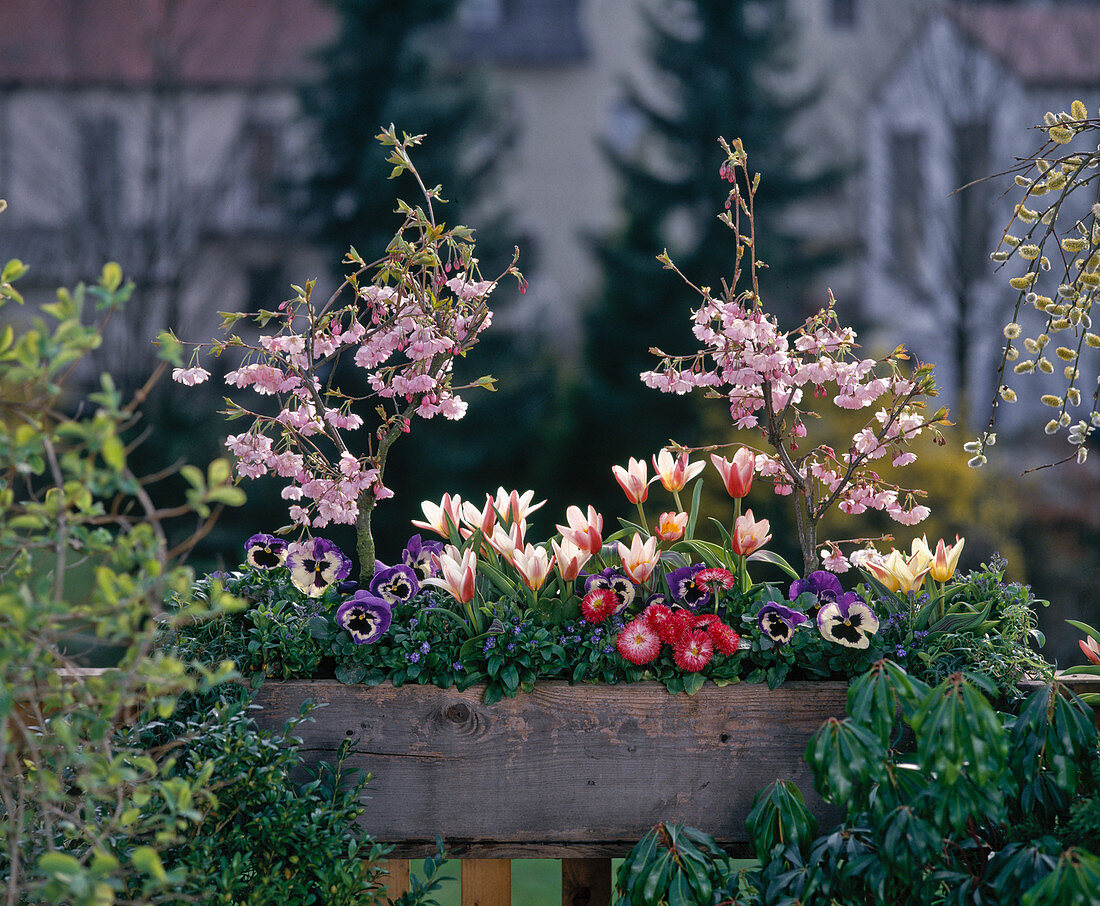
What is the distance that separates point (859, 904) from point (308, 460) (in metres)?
1.20

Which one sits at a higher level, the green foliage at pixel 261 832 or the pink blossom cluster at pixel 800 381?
the pink blossom cluster at pixel 800 381

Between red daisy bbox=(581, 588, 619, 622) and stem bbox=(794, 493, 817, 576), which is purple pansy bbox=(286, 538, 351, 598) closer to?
red daisy bbox=(581, 588, 619, 622)

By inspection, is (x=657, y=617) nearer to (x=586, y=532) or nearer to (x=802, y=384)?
(x=586, y=532)

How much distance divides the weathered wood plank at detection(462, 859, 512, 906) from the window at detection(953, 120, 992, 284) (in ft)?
21.9

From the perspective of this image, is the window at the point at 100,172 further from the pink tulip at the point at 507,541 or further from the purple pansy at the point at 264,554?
the pink tulip at the point at 507,541

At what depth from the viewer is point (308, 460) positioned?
1779 mm

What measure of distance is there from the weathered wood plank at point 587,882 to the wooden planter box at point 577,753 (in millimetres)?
101

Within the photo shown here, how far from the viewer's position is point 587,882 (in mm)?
1662

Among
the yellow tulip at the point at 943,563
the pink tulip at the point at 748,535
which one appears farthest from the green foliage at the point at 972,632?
the pink tulip at the point at 748,535

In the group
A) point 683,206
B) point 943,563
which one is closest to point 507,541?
point 943,563

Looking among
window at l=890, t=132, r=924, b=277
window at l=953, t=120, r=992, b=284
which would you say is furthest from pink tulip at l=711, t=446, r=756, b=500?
window at l=890, t=132, r=924, b=277

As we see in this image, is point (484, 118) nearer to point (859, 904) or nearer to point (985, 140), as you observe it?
point (985, 140)

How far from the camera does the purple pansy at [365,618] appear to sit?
1.54 m

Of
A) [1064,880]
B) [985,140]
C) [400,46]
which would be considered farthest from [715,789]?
[400,46]
